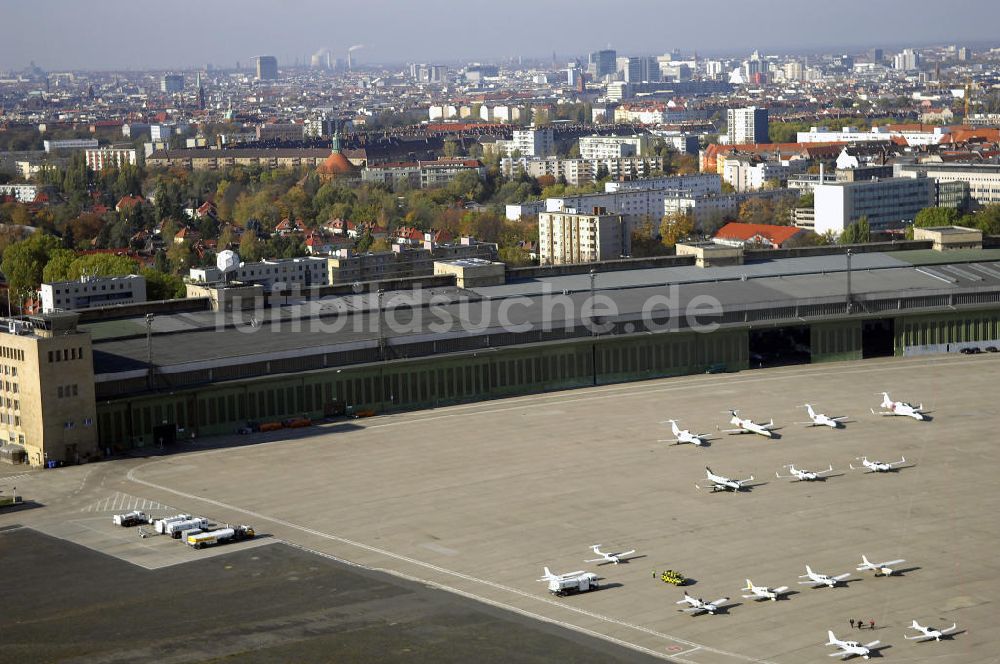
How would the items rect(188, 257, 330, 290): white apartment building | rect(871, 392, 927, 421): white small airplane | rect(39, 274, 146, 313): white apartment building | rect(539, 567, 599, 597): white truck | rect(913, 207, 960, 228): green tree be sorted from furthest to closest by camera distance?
rect(913, 207, 960, 228): green tree → rect(188, 257, 330, 290): white apartment building → rect(39, 274, 146, 313): white apartment building → rect(871, 392, 927, 421): white small airplane → rect(539, 567, 599, 597): white truck

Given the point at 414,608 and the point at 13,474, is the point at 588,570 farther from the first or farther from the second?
the point at 13,474

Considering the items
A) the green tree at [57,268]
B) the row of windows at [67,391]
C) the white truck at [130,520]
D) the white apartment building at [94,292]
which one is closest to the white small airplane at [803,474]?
the white truck at [130,520]

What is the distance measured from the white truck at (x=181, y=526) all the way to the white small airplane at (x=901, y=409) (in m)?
29.9

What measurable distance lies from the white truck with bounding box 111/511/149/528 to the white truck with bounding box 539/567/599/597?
49.5ft

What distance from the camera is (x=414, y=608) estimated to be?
43.6 meters

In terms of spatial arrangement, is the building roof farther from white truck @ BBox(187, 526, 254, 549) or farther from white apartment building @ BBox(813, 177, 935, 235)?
white truck @ BBox(187, 526, 254, 549)

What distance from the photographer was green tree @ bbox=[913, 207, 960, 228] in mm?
128250

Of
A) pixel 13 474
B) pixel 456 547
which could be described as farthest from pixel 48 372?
pixel 456 547

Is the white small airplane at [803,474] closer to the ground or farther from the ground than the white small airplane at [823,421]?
closer to the ground

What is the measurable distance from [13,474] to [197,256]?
238 ft

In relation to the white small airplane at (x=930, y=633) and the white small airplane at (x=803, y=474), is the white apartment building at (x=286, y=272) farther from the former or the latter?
the white small airplane at (x=930, y=633)

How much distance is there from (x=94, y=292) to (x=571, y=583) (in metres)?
63.0

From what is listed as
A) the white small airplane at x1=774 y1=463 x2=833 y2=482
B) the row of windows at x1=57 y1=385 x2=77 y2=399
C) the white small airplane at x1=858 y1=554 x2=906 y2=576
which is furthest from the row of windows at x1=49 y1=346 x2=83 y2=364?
the white small airplane at x1=858 y1=554 x2=906 y2=576

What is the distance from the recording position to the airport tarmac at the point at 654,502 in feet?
140
